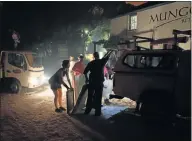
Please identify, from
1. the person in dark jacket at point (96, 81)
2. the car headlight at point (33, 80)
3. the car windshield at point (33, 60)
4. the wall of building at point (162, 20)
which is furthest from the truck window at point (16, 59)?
the wall of building at point (162, 20)

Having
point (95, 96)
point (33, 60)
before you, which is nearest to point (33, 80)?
point (33, 60)

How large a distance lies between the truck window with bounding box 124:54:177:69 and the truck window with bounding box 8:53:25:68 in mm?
6672

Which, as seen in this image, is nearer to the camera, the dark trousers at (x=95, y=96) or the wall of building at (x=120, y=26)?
the dark trousers at (x=95, y=96)

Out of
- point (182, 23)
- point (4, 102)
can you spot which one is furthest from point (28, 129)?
point (182, 23)

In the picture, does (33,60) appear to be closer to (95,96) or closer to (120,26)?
(95,96)

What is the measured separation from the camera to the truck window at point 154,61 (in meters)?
5.54

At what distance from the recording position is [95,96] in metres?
6.96

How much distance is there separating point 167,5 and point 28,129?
12.3 meters

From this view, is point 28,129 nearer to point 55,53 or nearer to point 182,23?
point 182,23

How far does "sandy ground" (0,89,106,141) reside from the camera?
17.0 ft

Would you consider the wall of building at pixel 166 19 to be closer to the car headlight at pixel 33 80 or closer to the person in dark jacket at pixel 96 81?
the person in dark jacket at pixel 96 81

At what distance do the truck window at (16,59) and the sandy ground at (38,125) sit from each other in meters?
3.06

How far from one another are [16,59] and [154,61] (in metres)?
7.88

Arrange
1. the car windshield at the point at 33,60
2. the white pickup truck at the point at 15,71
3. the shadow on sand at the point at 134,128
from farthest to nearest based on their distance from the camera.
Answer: the car windshield at the point at 33,60 < the white pickup truck at the point at 15,71 < the shadow on sand at the point at 134,128
